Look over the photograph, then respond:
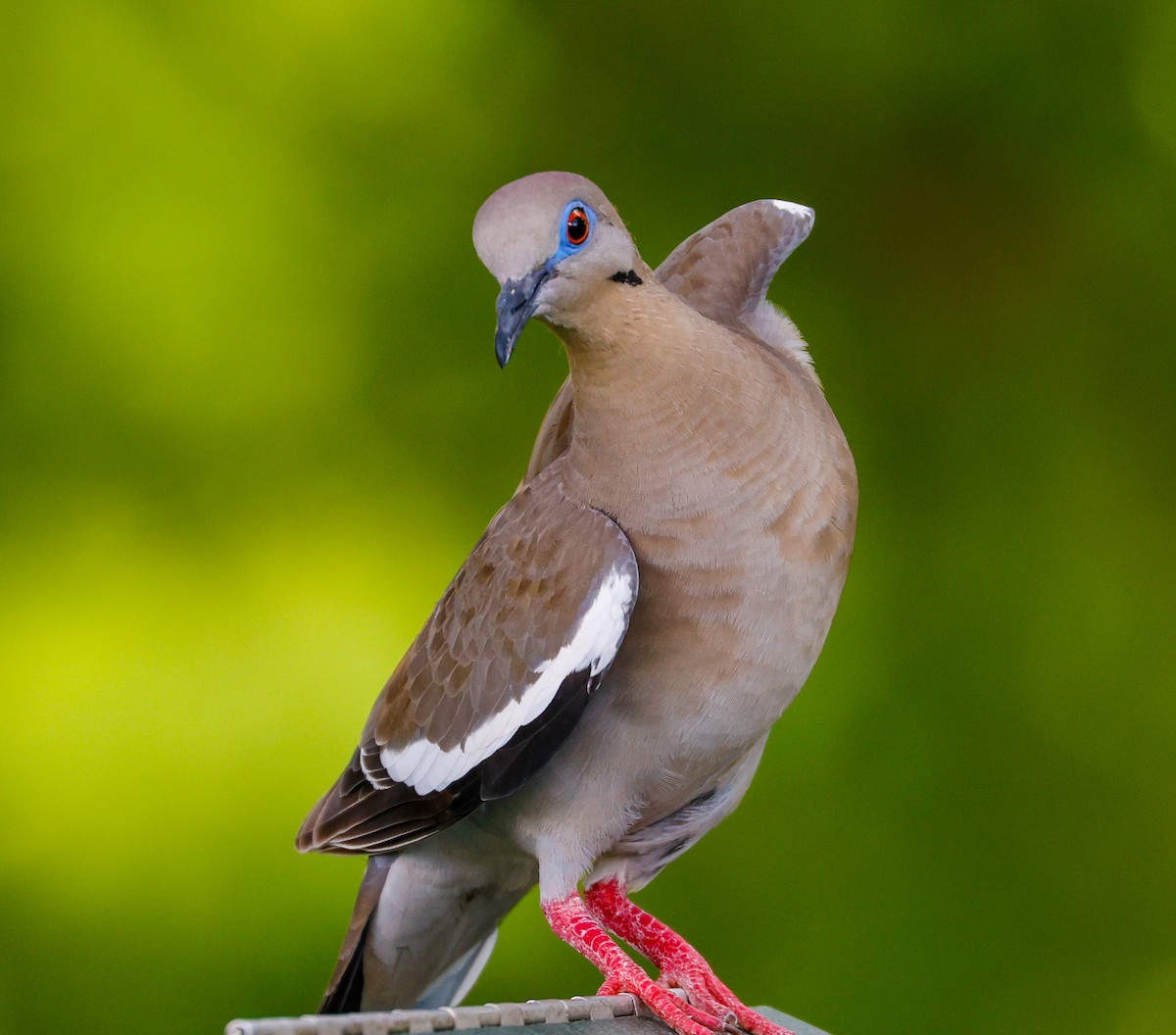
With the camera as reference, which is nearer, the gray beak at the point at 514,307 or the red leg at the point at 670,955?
the gray beak at the point at 514,307

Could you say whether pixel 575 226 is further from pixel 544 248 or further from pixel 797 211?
pixel 797 211

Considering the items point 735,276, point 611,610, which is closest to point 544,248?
point 611,610

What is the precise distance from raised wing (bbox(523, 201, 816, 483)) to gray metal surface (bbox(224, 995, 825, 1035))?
0.43 meters

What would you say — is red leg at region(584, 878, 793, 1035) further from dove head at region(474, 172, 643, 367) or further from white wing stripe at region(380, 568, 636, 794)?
dove head at region(474, 172, 643, 367)

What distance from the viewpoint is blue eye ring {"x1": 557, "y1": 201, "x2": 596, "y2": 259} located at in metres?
0.91

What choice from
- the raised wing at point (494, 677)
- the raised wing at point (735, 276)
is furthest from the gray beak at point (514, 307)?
the raised wing at point (735, 276)

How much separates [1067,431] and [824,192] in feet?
1.56

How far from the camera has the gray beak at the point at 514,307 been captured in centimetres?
89

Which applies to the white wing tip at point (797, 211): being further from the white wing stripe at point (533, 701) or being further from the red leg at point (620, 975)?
the red leg at point (620, 975)

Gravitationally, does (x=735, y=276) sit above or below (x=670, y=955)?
above

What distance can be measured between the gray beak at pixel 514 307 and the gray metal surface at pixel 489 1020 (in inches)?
14.8

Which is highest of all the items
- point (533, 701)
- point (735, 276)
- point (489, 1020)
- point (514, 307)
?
point (735, 276)

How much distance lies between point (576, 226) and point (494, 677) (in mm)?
319

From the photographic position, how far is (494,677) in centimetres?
104
